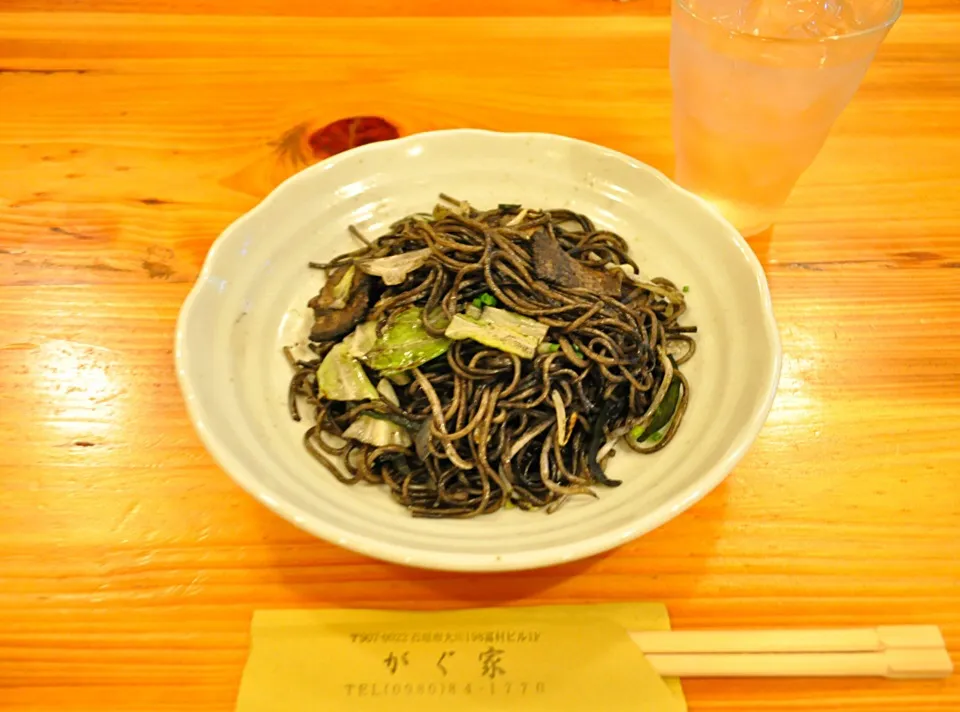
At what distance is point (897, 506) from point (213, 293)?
5.95 ft

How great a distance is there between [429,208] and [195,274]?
823 millimetres

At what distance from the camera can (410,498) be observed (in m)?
1.58

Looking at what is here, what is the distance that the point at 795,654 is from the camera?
4.61 feet

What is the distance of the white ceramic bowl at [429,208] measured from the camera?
1373 millimetres

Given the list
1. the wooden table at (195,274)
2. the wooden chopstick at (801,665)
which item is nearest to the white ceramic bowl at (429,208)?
the wooden table at (195,274)

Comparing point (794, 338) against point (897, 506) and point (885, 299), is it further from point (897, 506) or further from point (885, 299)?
point (897, 506)

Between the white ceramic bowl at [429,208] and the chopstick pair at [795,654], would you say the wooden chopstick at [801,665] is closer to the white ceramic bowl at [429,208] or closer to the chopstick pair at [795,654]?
the chopstick pair at [795,654]

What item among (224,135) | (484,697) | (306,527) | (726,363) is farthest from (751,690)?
(224,135)

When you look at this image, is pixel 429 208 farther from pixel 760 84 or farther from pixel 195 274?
pixel 760 84

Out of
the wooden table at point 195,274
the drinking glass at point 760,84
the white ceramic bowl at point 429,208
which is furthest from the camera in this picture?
the drinking glass at point 760,84

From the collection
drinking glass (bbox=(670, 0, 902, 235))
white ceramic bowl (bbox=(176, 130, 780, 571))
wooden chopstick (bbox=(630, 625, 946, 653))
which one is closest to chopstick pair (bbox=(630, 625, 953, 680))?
wooden chopstick (bbox=(630, 625, 946, 653))

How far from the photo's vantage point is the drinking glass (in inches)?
72.4

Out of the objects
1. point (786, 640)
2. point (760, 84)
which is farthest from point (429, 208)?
point (786, 640)

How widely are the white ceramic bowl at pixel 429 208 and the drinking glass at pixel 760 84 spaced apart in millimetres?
291
